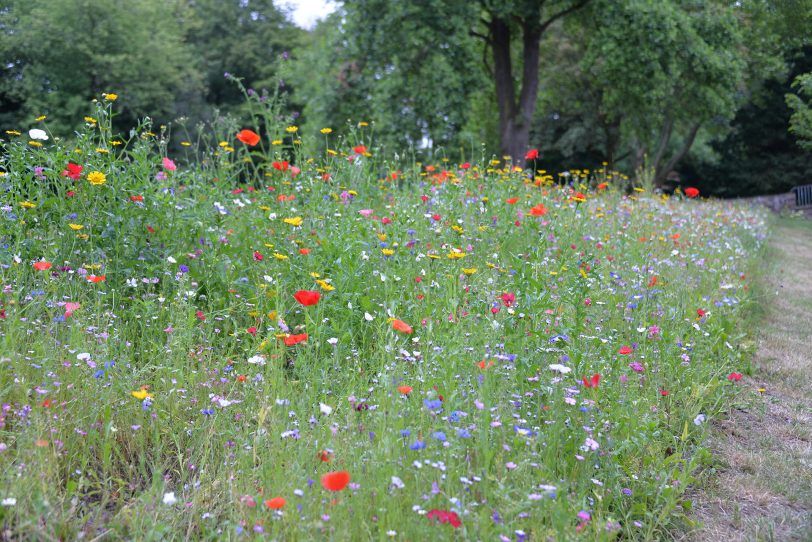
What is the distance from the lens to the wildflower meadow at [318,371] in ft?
7.77

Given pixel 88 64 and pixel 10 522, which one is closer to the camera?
pixel 10 522

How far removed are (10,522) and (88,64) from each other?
29314 mm

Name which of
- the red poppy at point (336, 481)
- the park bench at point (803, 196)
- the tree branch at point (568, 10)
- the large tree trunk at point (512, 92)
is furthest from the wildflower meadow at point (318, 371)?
the park bench at point (803, 196)

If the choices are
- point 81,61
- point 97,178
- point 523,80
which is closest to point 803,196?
point 523,80

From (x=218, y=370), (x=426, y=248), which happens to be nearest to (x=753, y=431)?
(x=426, y=248)

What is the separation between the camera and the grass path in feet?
9.58

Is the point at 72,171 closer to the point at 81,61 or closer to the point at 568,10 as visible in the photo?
the point at 568,10

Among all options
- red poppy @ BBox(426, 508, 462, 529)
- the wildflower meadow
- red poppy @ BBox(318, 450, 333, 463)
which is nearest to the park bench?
the wildflower meadow

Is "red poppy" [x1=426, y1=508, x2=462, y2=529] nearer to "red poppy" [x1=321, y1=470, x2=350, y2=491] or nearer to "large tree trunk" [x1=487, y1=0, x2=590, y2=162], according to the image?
"red poppy" [x1=321, y1=470, x2=350, y2=491]

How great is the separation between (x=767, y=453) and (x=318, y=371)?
227 cm

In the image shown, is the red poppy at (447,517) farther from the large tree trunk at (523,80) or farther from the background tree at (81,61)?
the background tree at (81,61)

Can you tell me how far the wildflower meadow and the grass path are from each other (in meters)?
0.15

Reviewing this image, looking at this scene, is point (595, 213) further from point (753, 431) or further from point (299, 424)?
point (299, 424)

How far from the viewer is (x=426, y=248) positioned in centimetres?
445
